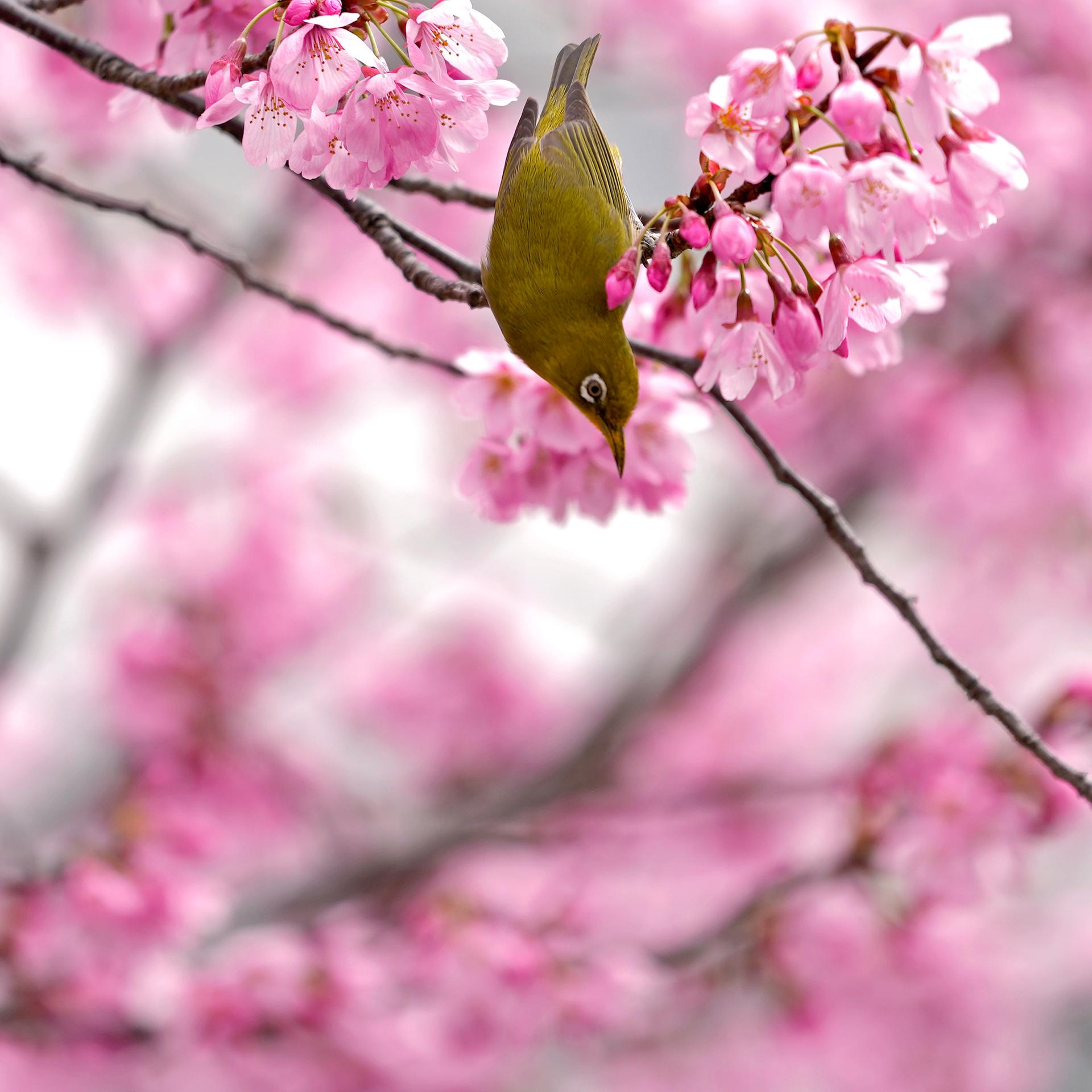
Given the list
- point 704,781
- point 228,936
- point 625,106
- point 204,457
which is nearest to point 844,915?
point 704,781

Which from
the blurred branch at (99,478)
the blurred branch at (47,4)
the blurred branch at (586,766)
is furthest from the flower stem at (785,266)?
the blurred branch at (99,478)

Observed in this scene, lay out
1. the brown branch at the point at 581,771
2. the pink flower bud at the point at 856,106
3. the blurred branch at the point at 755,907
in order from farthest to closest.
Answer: the brown branch at the point at 581,771 → the blurred branch at the point at 755,907 → the pink flower bud at the point at 856,106

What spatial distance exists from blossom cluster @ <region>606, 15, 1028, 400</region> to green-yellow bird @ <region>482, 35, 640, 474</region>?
0.06m

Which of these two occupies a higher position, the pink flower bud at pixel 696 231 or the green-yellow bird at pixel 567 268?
the green-yellow bird at pixel 567 268

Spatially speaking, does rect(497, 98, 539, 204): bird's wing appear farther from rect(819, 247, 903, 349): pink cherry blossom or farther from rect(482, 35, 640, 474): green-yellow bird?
rect(819, 247, 903, 349): pink cherry blossom

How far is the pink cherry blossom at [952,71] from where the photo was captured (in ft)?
2.31

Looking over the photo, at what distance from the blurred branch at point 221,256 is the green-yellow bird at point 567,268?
0.18 m

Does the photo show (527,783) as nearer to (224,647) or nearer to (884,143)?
(224,647)

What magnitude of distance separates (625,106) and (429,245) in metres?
2.58

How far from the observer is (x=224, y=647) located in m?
2.87

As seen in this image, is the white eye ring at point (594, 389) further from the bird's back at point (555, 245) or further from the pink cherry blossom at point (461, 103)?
the pink cherry blossom at point (461, 103)

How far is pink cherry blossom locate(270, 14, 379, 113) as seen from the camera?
68cm

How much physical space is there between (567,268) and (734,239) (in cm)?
14

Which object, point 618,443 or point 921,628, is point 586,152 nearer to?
point 618,443
